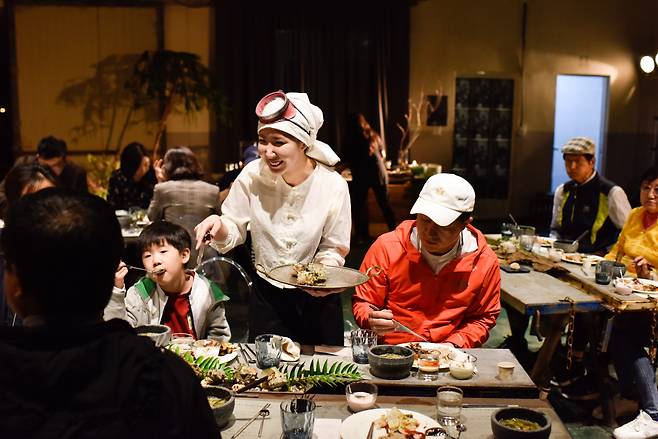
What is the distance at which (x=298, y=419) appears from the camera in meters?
1.74

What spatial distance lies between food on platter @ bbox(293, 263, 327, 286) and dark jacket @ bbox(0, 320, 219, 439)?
1241 millimetres

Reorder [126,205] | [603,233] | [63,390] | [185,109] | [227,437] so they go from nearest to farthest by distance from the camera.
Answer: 1. [63,390]
2. [227,437]
3. [603,233]
4. [126,205]
5. [185,109]

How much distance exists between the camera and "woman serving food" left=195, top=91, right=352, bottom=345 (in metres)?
2.70

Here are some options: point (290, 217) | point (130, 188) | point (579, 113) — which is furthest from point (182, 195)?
point (579, 113)

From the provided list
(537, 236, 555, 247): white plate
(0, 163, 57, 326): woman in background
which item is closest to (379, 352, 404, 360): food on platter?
(0, 163, 57, 326): woman in background

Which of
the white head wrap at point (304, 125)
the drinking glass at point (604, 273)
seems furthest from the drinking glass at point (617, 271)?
the white head wrap at point (304, 125)

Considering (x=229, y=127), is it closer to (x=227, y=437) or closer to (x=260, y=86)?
(x=260, y=86)

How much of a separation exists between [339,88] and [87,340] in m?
8.49

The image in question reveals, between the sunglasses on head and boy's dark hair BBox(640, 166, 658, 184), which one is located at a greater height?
the sunglasses on head

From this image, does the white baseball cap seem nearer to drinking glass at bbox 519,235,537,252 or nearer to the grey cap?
drinking glass at bbox 519,235,537,252

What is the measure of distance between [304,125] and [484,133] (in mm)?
7943

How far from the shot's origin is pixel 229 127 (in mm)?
9008

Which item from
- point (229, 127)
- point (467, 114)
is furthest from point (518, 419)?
point (467, 114)

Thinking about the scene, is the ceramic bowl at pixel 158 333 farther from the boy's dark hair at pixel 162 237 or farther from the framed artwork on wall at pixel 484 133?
the framed artwork on wall at pixel 484 133
